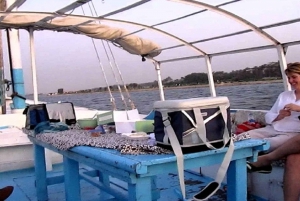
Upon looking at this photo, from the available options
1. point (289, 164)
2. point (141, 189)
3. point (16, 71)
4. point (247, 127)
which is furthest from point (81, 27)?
point (141, 189)

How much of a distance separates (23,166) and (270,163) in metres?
3.68

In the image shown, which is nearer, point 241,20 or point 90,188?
point 90,188

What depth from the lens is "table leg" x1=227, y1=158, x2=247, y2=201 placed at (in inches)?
109

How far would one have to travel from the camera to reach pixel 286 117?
12.3ft

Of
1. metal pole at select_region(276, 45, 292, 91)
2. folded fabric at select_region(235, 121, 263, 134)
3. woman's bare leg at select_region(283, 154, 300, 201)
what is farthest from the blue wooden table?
metal pole at select_region(276, 45, 292, 91)

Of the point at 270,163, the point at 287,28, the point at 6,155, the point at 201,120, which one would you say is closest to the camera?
the point at 201,120

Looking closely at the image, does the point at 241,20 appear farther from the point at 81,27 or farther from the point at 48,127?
the point at 48,127

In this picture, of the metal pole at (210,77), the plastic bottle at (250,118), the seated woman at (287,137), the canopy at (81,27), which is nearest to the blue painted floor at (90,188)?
the seated woman at (287,137)

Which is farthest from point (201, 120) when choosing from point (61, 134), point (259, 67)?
point (259, 67)

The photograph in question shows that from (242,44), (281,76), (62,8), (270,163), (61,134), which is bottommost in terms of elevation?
(270,163)

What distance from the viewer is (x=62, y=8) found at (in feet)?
16.1

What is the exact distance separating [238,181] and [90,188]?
2334 mm

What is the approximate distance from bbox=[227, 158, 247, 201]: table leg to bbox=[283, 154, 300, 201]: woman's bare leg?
0.56 m

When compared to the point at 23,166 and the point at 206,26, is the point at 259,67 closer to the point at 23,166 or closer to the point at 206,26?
the point at 206,26
